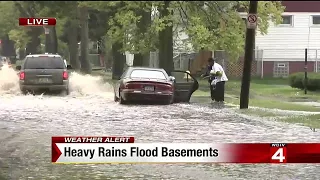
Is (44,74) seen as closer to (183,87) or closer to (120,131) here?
(120,131)

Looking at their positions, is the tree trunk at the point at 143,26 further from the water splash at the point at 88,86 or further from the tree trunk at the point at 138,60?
the water splash at the point at 88,86

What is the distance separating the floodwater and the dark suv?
7.5 inches

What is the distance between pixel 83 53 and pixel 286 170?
2915 millimetres

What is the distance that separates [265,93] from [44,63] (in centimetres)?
1288

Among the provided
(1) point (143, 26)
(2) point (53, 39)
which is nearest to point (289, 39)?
(1) point (143, 26)

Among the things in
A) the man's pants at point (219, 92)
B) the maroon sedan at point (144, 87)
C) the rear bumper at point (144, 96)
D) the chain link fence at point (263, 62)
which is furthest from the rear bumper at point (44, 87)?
the man's pants at point (219, 92)

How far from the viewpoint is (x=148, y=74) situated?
14.6m

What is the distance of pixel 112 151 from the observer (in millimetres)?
6000

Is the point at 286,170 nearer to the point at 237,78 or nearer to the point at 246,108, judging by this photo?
the point at 246,108

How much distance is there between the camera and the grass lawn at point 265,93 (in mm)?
20445

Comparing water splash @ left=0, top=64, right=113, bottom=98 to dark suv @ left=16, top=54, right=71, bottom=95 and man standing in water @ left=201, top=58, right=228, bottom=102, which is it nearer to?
dark suv @ left=16, top=54, right=71, bottom=95

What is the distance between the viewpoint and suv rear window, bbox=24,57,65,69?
10.6 metres

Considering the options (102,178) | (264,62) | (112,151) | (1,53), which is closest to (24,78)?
(1,53)

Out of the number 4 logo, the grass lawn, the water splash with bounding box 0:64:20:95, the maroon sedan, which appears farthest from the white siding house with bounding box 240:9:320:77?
the water splash with bounding box 0:64:20:95
